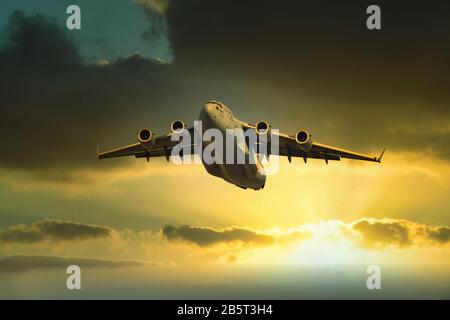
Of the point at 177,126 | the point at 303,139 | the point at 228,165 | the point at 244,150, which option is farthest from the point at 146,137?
the point at 303,139

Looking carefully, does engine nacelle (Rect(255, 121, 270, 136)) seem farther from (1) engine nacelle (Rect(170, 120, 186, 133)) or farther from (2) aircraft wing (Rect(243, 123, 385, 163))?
(1) engine nacelle (Rect(170, 120, 186, 133))

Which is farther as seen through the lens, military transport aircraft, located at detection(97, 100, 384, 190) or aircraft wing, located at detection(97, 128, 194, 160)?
aircraft wing, located at detection(97, 128, 194, 160)

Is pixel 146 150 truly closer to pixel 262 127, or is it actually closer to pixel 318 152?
pixel 262 127

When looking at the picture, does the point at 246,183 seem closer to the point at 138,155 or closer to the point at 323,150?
the point at 323,150

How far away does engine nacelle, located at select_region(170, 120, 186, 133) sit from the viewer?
32844mm

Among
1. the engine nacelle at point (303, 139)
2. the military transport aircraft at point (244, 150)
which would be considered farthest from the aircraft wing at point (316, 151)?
the engine nacelle at point (303, 139)

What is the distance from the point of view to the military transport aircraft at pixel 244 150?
30344 mm

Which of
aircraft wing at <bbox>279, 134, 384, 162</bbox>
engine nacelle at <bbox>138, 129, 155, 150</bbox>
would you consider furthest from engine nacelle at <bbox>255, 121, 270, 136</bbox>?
engine nacelle at <bbox>138, 129, 155, 150</bbox>

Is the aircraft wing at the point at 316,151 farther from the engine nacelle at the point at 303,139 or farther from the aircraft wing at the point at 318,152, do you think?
the engine nacelle at the point at 303,139

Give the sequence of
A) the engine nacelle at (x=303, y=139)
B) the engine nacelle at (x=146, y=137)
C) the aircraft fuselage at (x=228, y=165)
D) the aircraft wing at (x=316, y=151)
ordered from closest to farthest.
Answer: the aircraft fuselage at (x=228, y=165)
the engine nacelle at (x=146, y=137)
the engine nacelle at (x=303, y=139)
the aircraft wing at (x=316, y=151)
